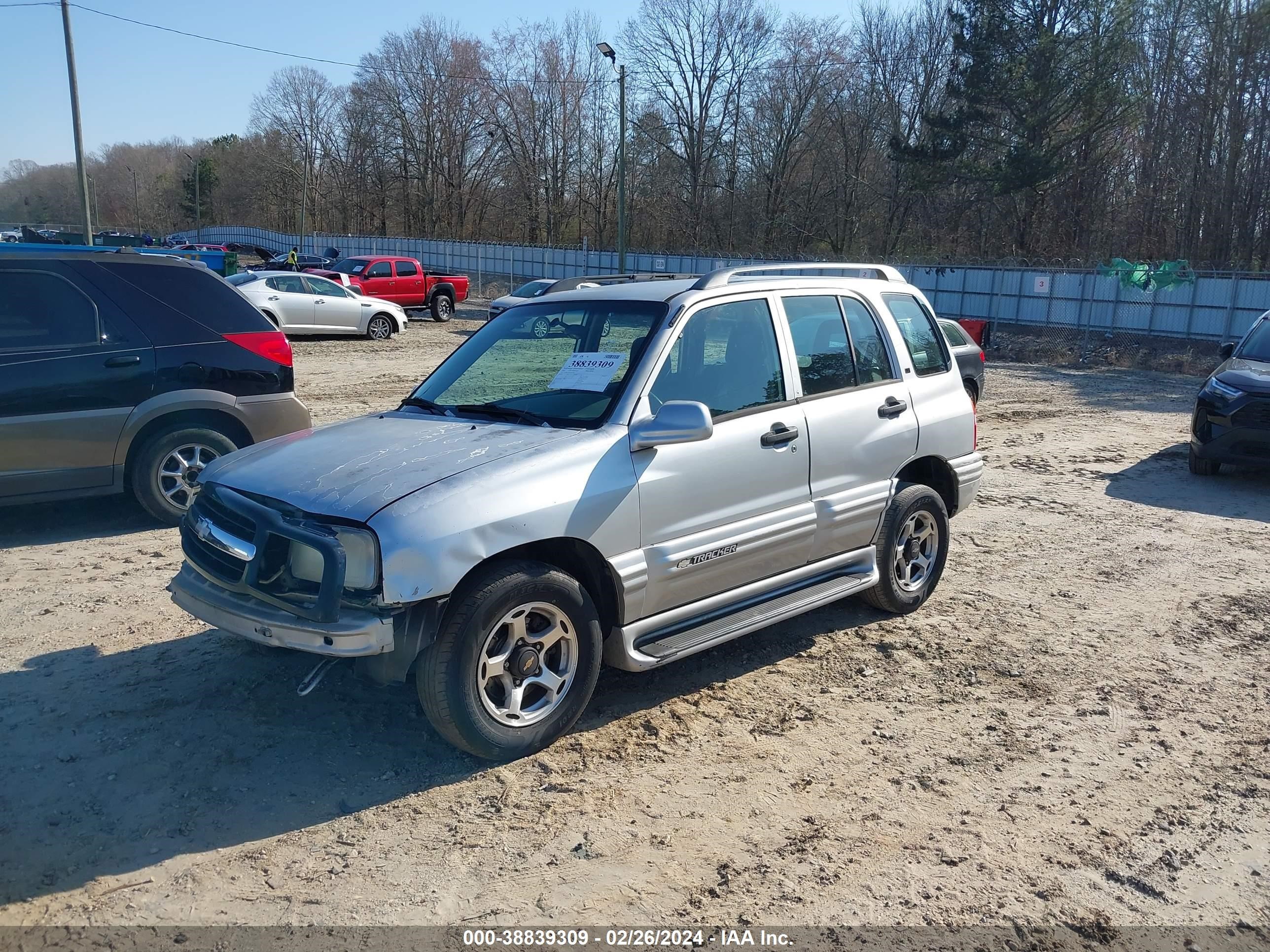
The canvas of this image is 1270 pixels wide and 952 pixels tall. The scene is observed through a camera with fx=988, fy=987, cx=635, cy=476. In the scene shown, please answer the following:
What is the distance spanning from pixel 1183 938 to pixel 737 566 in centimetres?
225

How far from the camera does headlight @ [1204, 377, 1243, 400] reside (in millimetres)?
9570

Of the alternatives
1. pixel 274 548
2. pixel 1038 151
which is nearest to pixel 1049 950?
pixel 274 548

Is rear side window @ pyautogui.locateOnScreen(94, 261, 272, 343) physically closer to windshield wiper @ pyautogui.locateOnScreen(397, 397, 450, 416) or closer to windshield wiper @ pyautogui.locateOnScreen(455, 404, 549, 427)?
windshield wiper @ pyautogui.locateOnScreen(397, 397, 450, 416)

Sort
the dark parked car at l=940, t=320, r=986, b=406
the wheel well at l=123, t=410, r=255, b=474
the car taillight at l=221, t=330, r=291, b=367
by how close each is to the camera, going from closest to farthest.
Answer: the wheel well at l=123, t=410, r=255, b=474 < the car taillight at l=221, t=330, r=291, b=367 < the dark parked car at l=940, t=320, r=986, b=406

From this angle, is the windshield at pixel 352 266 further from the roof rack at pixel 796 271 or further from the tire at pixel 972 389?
the roof rack at pixel 796 271

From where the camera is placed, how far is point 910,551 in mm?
5910

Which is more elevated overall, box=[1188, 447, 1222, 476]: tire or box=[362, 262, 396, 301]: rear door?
box=[362, 262, 396, 301]: rear door

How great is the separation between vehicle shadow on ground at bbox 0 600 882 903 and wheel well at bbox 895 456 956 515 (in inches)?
58.2

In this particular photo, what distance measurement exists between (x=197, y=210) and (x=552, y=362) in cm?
10618

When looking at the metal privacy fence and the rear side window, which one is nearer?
the rear side window

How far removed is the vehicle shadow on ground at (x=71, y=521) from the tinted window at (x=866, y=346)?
543cm

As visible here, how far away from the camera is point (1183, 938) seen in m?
3.11

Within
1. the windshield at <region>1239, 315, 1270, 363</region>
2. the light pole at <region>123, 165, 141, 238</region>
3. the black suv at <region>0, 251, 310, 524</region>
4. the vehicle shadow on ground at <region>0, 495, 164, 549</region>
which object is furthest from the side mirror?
the light pole at <region>123, 165, 141, 238</region>

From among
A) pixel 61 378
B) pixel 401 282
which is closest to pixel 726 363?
pixel 61 378
